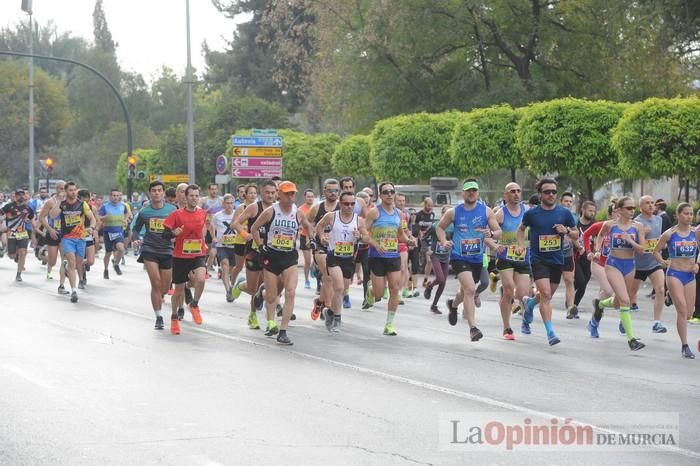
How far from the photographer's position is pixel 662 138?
87.9 feet

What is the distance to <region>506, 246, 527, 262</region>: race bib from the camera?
13.9m

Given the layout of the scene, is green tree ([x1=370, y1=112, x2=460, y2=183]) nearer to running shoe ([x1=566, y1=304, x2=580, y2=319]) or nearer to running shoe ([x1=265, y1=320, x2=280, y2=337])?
running shoe ([x1=566, y1=304, x2=580, y2=319])

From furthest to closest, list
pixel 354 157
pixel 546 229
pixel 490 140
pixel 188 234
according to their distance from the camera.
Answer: pixel 354 157, pixel 490 140, pixel 188 234, pixel 546 229

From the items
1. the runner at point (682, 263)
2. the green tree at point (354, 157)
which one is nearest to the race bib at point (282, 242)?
the runner at point (682, 263)

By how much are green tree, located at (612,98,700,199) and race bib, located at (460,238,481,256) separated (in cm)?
1380

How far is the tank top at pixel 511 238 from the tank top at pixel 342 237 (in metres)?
1.82

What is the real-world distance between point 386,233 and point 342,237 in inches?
21.3

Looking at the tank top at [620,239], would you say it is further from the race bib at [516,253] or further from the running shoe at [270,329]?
the running shoe at [270,329]

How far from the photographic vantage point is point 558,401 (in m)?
9.55

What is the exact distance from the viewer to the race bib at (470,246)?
14.0 meters

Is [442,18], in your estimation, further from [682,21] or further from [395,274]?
[395,274]

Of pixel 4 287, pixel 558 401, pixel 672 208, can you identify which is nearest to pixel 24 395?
pixel 558 401
